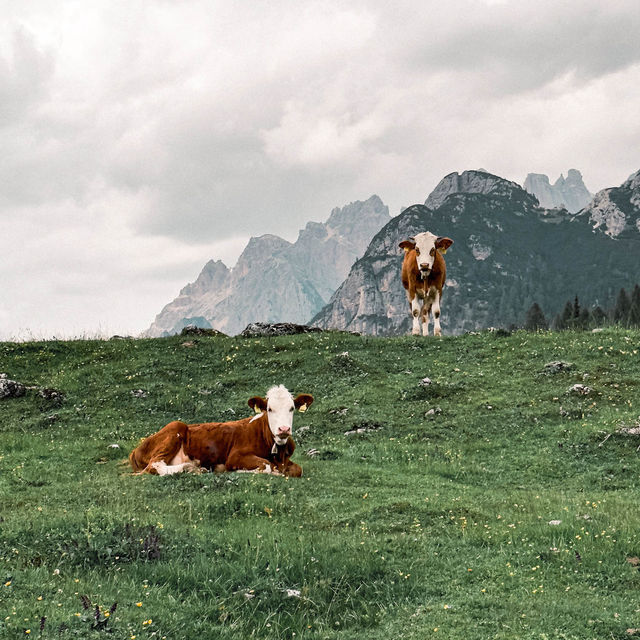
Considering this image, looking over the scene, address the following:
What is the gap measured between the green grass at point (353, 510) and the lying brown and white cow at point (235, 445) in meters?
0.88

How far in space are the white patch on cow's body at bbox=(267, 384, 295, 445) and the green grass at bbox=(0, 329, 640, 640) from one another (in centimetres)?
113

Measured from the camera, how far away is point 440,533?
10812 mm

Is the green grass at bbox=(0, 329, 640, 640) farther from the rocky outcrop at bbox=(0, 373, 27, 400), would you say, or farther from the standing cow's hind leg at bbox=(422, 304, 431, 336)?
the standing cow's hind leg at bbox=(422, 304, 431, 336)

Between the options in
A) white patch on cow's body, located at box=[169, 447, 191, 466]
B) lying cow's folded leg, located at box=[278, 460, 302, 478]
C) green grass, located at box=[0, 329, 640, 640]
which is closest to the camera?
green grass, located at box=[0, 329, 640, 640]

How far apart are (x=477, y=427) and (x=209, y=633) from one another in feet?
48.6

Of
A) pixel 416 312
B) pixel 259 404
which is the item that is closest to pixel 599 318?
pixel 416 312

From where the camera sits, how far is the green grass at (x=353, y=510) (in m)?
7.52

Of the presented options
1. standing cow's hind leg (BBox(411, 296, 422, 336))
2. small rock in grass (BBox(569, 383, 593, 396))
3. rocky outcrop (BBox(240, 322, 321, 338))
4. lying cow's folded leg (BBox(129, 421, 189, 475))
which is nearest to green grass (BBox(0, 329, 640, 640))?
small rock in grass (BBox(569, 383, 593, 396))

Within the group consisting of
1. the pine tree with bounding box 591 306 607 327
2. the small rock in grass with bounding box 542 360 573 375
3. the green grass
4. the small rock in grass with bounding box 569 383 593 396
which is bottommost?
the green grass

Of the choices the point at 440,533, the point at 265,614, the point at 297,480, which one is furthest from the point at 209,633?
the point at 297,480

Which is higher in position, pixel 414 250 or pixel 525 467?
pixel 414 250

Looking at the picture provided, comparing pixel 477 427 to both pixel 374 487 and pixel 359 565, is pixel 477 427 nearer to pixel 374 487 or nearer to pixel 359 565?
pixel 374 487

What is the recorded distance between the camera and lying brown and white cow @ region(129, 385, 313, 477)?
49.2 ft

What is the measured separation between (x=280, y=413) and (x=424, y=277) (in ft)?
64.7
